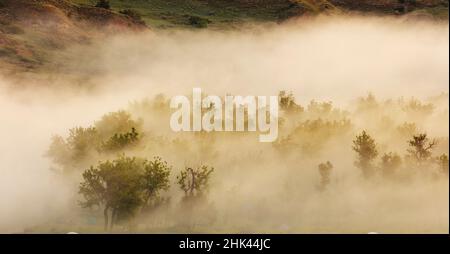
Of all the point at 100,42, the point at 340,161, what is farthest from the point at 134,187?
the point at 100,42

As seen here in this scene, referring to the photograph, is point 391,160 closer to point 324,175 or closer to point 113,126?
point 324,175

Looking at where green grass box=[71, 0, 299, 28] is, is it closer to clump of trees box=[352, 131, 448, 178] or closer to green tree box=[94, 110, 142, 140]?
green tree box=[94, 110, 142, 140]

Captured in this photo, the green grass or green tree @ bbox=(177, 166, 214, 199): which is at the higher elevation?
the green grass

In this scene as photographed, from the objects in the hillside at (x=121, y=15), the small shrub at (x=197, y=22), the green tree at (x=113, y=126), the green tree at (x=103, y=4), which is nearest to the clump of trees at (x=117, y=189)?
the green tree at (x=113, y=126)

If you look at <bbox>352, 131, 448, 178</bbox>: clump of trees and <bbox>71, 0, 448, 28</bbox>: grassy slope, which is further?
<bbox>71, 0, 448, 28</bbox>: grassy slope

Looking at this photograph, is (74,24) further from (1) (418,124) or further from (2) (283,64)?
(1) (418,124)

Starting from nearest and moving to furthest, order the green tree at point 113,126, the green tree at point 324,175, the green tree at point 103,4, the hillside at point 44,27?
the green tree at point 324,175 → the green tree at point 113,126 → the hillside at point 44,27 → the green tree at point 103,4

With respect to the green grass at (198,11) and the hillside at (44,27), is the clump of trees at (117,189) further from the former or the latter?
the green grass at (198,11)

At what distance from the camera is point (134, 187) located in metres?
67.9

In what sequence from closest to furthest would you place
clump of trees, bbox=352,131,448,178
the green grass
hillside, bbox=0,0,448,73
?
1. clump of trees, bbox=352,131,448,178
2. hillside, bbox=0,0,448,73
3. the green grass

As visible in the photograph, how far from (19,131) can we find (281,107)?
53144 millimetres

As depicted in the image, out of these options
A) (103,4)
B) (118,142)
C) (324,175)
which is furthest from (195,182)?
(103,4)

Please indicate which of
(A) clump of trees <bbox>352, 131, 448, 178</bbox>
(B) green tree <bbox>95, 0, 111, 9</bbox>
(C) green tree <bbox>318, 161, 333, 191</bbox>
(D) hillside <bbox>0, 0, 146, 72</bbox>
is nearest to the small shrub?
(D) hillside <bbox>0, 0, 146, 72</bbox>
